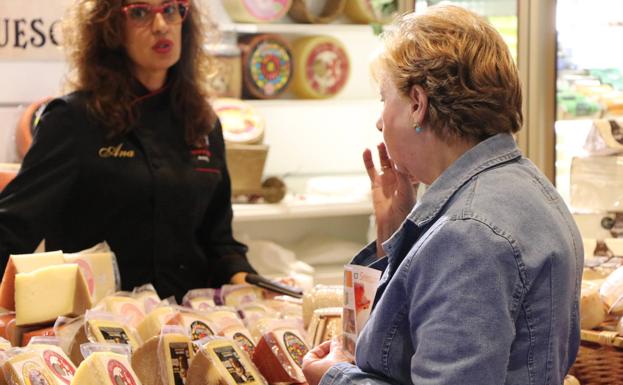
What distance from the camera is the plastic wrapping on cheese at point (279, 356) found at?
75.3 inches

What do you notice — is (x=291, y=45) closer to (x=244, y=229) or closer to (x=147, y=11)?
(x=244, y=229)

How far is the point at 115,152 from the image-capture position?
2857 millimetres

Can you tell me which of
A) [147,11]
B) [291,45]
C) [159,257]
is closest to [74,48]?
[147,11]

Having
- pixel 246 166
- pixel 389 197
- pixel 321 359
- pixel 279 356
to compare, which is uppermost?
pixel 389 197

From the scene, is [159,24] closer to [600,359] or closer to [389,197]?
[389,197]

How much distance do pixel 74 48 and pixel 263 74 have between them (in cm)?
170

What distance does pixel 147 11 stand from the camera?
9.45ft

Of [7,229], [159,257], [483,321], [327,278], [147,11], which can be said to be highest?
[147,11]

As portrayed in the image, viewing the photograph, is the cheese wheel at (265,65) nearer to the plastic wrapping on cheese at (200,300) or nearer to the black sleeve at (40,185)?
the black sleeve at (40,185)

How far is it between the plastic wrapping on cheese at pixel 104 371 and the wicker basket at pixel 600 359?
1071 millimetres

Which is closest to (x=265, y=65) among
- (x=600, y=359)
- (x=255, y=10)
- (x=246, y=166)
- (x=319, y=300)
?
(x=255, y=10)

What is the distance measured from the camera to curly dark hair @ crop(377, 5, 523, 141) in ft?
4.57

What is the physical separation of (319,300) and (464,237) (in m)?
1.03

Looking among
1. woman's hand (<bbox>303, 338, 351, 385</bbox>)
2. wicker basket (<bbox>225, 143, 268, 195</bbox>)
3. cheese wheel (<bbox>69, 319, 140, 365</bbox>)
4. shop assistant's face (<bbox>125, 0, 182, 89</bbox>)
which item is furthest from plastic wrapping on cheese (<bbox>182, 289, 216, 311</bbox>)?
wicker basket (<bbox>225, 143, 268, 195</bbox>)
